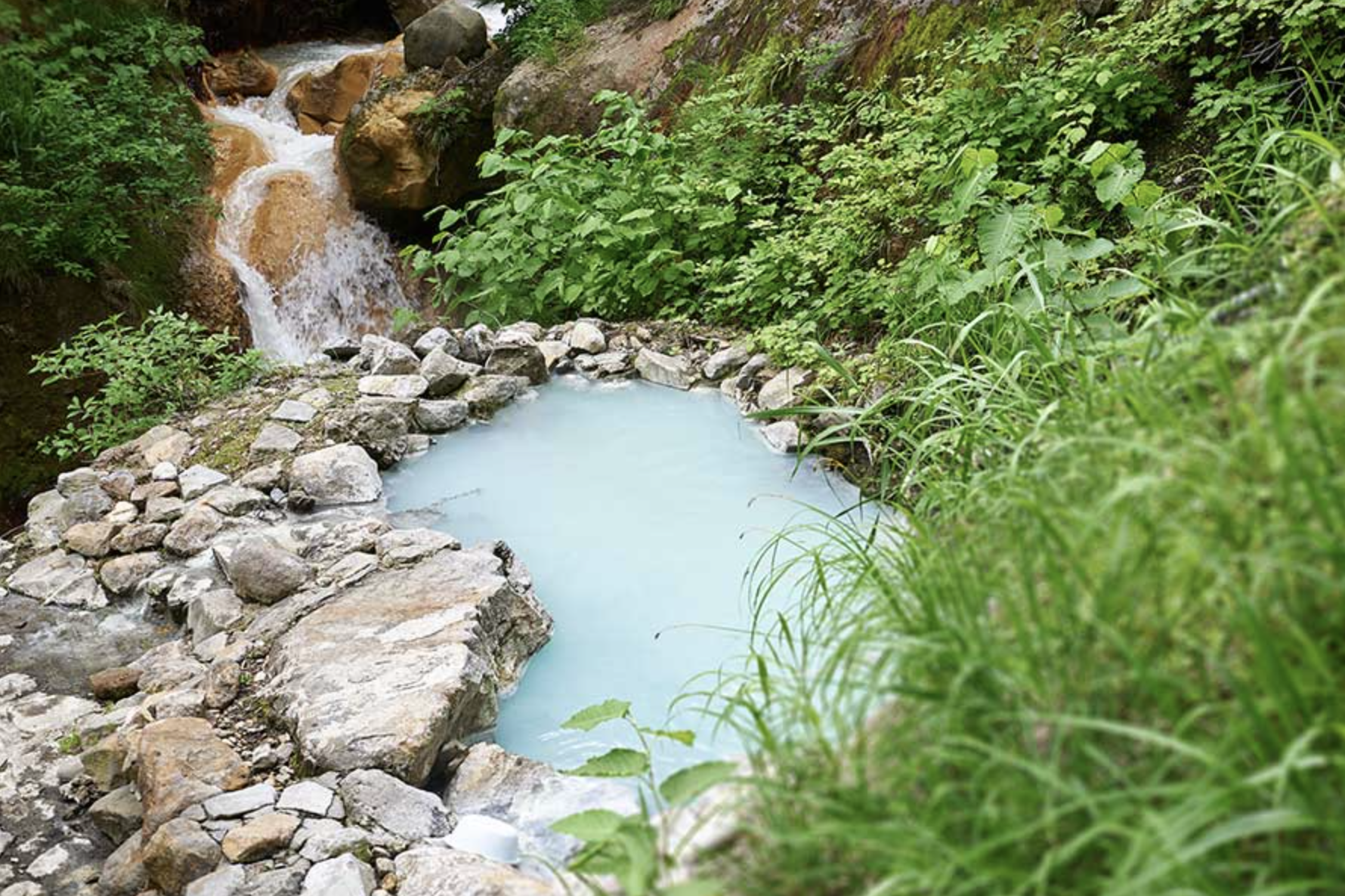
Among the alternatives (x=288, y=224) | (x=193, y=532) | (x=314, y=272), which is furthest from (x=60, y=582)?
(x=288, y=224)

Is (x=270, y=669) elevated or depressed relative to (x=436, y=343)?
depressed

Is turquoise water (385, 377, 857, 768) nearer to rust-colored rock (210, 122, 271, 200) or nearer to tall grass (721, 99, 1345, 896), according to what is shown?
tall grass (721, 99, 1345, 896)

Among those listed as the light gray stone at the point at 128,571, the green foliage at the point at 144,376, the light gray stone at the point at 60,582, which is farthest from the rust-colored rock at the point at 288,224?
the light gray stone at the point at 128,571

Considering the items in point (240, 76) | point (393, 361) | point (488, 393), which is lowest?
point (488, 393)

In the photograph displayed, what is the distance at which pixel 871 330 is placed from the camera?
468 cm

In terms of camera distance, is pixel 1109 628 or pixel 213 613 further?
pixel 213 613

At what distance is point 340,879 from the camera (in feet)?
7.02

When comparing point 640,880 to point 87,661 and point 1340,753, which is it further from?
point 87,661

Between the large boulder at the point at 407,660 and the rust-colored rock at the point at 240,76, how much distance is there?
373 inches

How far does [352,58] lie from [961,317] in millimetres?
9027

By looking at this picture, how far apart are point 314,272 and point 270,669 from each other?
6.03 m

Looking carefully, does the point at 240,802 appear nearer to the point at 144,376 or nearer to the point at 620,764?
the point at 620,764

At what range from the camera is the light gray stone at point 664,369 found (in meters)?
5.25

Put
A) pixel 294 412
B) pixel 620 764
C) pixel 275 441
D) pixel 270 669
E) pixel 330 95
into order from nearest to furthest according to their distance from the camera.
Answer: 1. pixel 620 764
2. pixel 270 669
3. pixel 275 441
4. pixel 294 412
5. pixel 330 95
